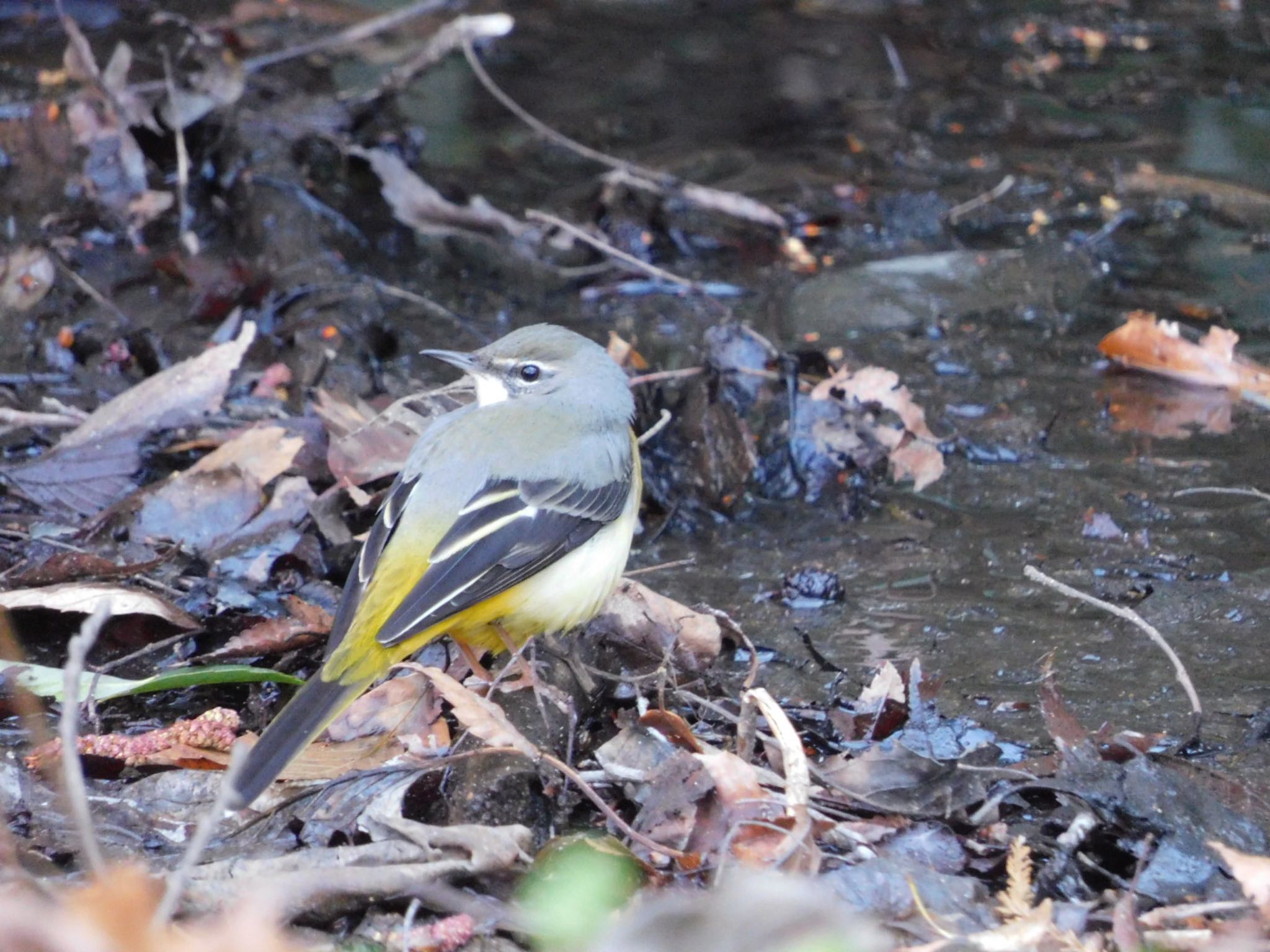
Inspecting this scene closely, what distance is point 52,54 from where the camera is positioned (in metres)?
10.4

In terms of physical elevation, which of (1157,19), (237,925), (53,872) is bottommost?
(1157,19)

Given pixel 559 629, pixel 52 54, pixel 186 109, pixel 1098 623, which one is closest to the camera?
pixel 559 629

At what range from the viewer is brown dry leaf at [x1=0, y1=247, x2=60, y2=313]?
7191 mm

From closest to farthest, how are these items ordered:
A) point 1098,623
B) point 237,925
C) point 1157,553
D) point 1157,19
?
point 237,925
point 1098,623
point 1157,553
point 1157,19

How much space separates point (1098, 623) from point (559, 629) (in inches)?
75.0

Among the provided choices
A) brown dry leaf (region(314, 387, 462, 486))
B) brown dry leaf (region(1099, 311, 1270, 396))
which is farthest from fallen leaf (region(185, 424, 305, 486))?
brown dry leaf (region(1099, 311, 1270, 396))

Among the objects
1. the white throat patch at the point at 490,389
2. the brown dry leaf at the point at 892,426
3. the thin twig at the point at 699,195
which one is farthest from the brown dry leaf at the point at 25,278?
the brown dry leaf at the point at 892,426

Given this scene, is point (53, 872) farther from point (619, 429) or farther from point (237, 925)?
point (619, 429)

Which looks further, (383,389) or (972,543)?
(383,389)

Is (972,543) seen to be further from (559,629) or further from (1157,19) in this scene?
(1157,19)

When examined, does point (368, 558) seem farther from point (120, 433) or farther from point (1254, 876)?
point (1254, 876)

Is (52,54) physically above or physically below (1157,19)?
above

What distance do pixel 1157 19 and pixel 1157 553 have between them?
8.61 m

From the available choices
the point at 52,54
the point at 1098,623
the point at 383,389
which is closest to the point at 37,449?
the point at 383,389
